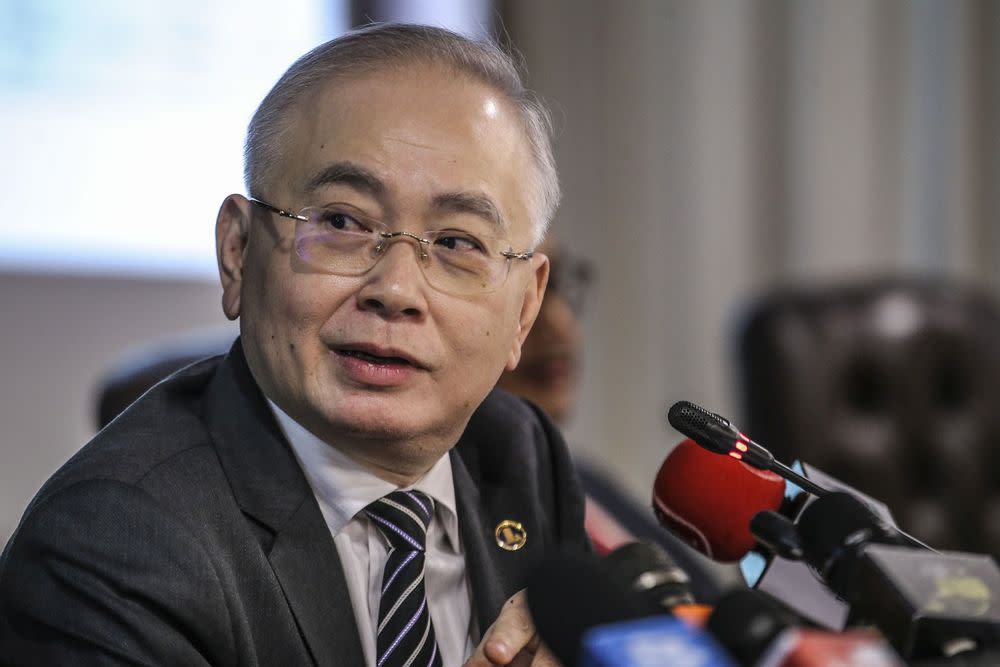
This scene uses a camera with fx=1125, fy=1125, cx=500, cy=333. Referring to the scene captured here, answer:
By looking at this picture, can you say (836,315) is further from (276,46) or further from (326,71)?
(326,71)

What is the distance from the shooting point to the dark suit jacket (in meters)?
0.98

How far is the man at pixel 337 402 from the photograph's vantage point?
1.03m

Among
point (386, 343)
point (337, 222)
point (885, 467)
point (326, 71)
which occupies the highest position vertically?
point (326, 71)

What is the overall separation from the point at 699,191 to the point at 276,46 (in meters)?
1.45

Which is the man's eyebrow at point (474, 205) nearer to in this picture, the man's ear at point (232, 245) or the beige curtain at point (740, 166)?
the man's ear at point (232, 245)

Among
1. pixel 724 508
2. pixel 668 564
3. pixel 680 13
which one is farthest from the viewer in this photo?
pixel 680 13

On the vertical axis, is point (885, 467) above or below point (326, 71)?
below

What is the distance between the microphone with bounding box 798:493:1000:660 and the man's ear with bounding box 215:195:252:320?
67cm

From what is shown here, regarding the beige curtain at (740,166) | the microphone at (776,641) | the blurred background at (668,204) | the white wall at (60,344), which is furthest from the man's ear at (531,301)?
the beige curtain at (740,166)

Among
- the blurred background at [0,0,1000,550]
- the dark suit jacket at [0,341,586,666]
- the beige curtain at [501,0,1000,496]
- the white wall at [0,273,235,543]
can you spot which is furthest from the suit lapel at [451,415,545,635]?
the beige curtain at [501,0,1000,496]

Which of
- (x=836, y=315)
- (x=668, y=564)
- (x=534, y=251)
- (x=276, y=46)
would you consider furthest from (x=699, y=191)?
(x=668, y=564)

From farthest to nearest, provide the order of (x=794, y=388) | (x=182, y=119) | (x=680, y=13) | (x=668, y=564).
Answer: (x=680, y=13)
(x=182, y=119)
(x=794, y=388)
(x=668, y=564)

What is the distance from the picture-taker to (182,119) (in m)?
3.15

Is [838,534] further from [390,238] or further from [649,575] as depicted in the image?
[390,238]
